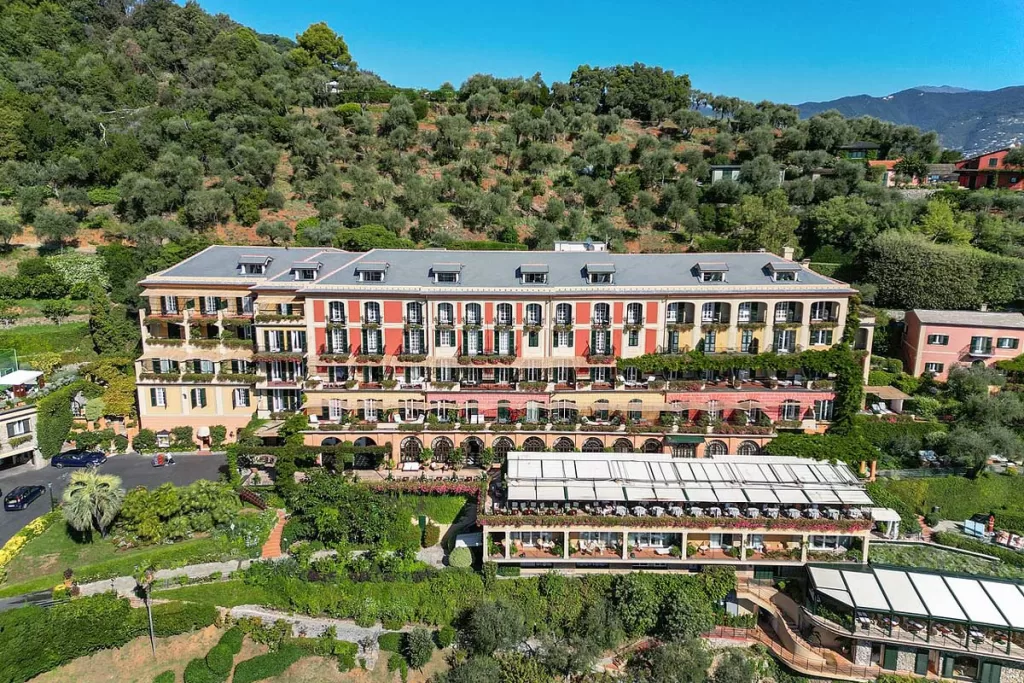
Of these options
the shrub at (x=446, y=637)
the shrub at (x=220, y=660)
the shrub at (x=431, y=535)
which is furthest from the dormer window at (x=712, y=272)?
the shrub at (x=220, y=660)

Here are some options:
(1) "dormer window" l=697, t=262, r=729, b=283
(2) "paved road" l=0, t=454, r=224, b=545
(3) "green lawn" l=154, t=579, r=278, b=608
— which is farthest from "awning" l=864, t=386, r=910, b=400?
(2) "paved road" l=0, t=454, r=224, b=545

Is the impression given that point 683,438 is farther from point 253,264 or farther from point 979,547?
point 253,264

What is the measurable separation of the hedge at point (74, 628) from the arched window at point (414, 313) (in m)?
23.7

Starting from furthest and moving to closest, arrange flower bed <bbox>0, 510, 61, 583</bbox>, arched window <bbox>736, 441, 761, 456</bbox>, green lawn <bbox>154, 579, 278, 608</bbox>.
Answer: arched window <bbox>736, 441, 761, 456</bbox>, flower bed <bbox>0, 510, 61, 583</bbox>, green lawn <bbox>154, 579, 278, 608</bbox>

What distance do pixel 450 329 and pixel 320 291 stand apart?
10509mm

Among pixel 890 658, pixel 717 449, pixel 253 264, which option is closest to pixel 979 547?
pixel 890 658

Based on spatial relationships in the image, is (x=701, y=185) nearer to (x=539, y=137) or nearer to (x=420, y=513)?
(x=539, y=137)

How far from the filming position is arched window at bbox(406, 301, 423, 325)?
5016 centimetres

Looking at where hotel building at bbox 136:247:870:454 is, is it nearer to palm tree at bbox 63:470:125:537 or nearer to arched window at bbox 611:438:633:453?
arched window at bbox 611:438:633:453

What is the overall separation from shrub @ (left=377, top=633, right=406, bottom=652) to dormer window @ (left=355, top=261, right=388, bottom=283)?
26.2m

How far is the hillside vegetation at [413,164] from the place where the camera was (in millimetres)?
74062

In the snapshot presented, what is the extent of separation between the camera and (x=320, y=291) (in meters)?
49.7

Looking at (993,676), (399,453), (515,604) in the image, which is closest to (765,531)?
(993,676)

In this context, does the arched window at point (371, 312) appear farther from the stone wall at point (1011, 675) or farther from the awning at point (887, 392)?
the stone wall at point (1011, 675)
